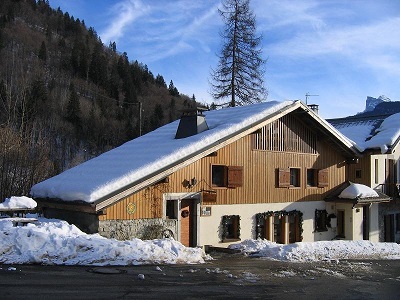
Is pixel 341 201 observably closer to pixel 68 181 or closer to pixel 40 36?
pixel 68 181

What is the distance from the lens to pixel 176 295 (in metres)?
9.95

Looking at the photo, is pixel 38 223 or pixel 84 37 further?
pixel 84 37

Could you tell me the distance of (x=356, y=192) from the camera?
2370 centimetres

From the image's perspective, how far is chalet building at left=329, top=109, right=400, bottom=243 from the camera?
26094 millimetres

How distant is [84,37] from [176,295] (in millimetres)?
107044

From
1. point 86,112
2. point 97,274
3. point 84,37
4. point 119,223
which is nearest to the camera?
point 97,274

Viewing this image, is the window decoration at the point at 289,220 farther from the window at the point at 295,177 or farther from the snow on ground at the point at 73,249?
the snow on ground at the point at 73,249

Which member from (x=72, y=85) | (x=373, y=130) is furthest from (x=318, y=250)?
(x=72, y=85)

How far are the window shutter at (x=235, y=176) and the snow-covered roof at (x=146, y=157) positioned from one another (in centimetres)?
142

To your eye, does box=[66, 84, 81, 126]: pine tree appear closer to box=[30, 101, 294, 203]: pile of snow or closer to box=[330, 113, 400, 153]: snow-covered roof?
box=[330, 113, 400, 153]: snow-covered roof

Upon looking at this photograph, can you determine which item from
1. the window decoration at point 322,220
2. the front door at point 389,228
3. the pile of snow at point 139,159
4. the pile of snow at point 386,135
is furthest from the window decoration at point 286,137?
the front door at point 389,228

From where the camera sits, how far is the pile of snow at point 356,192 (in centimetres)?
2364

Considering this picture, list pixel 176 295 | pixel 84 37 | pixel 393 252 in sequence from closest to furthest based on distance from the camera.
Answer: pixel 176 295 → pixel 393 252 → pixel 84 37

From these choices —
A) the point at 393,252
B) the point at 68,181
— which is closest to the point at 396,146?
the point at 393,252
